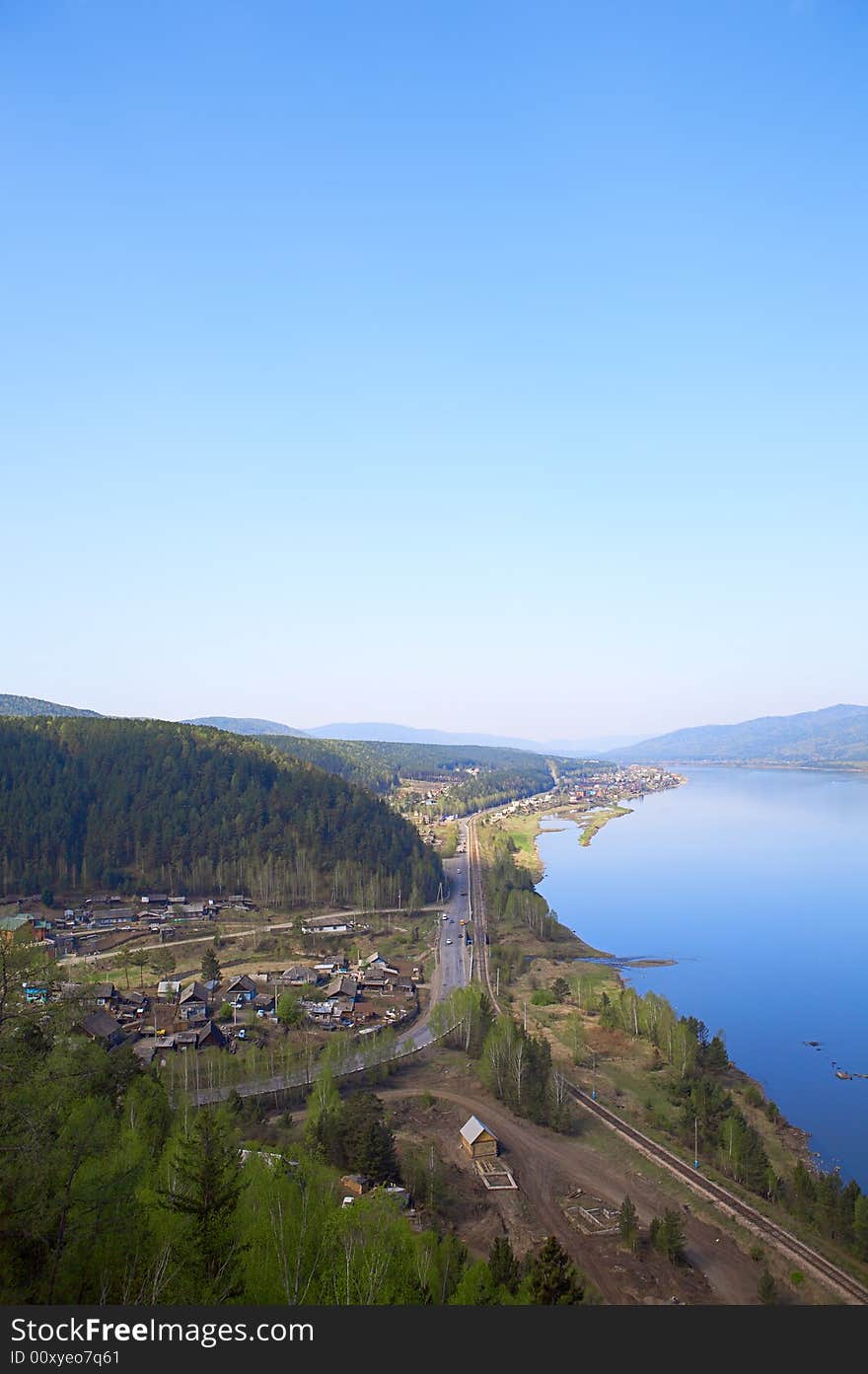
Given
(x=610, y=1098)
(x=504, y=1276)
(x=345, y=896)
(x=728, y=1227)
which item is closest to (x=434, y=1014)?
(x=610, y=1098)

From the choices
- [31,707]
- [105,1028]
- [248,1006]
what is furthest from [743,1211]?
[31,707]

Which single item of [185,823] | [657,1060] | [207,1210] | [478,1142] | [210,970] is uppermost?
[207,1210]

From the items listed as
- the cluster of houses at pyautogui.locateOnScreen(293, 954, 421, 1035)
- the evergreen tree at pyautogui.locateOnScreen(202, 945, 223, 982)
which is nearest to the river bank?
the cluster of houses at pyautogui.locateOnScreen(293, 954, 421, 1035)

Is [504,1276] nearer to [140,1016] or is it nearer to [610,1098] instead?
[610,1098]

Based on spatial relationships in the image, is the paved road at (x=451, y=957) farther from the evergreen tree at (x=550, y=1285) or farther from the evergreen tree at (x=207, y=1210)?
the evergreen tree at (x=207, y=1210)

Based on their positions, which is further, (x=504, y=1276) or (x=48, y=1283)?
(x=504, y=1276)

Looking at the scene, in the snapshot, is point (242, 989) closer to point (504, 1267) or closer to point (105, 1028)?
point (105, 1028)

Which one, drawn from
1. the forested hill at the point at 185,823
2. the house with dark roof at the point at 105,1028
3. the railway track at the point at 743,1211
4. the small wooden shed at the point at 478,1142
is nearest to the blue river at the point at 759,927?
the railway track at the point at 743,1211
